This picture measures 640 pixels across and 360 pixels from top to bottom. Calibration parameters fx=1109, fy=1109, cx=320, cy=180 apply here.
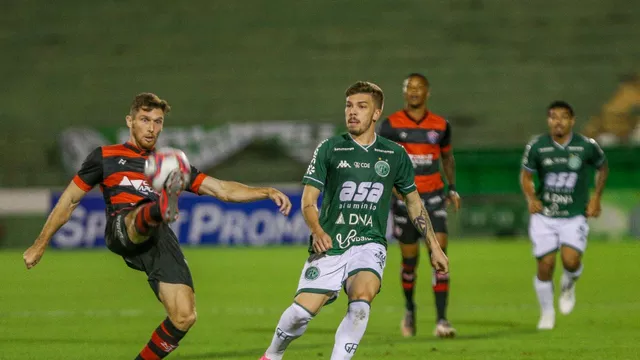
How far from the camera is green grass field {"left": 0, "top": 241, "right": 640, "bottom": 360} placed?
8688 mm

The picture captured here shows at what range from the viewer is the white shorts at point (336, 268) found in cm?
659

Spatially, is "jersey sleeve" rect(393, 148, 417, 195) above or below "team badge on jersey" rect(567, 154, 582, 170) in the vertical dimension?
above

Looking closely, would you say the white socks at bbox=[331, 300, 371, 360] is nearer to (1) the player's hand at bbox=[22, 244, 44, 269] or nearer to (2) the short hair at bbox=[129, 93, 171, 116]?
(2) the short hair at bbox=[129, 93, 171, 116]

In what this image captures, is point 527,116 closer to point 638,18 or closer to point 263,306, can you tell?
point 638,18

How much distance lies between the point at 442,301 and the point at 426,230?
2951 mm

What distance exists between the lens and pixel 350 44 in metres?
27.4

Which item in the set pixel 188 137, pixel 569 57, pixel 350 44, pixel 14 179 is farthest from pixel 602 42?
pixel 14 179

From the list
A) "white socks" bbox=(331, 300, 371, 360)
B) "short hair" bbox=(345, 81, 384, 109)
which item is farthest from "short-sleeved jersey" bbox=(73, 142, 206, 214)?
"white socks" bbox=(331, 300, 371, 360)

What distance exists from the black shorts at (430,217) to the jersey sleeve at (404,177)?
9.53 feet

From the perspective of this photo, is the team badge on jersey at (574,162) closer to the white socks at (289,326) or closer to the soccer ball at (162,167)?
the white socks at (289,326)

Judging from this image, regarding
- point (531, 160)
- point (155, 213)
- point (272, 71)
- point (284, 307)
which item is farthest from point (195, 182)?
point (272, 71)

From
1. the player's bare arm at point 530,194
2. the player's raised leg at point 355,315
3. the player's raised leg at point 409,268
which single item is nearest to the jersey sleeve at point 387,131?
the player's raised leg at point 409,268

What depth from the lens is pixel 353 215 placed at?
22.3 feet

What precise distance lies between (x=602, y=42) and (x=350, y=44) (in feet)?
20.0
